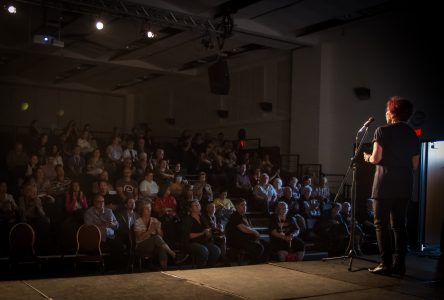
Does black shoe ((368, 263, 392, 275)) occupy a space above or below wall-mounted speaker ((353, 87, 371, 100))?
below

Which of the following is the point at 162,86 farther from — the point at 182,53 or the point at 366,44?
the point at 366,44

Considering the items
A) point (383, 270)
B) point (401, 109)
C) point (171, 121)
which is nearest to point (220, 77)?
point (401, 109)

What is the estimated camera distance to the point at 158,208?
7.96 meters

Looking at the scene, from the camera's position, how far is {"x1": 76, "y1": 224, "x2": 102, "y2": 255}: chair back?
6.62m

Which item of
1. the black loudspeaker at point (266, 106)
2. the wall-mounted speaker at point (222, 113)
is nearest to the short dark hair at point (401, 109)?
the black loudspeaker at point (266, 106)

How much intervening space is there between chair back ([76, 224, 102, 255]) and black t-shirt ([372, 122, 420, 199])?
13.4 ft

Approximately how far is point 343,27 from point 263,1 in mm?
2716

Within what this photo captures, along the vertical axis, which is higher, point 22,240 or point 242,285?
point 242,285

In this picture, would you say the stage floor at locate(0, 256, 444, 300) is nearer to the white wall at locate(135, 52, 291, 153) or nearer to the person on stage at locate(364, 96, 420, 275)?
the person on stage at locate(364, 96, 420, 275)

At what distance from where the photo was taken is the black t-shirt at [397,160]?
4.24m

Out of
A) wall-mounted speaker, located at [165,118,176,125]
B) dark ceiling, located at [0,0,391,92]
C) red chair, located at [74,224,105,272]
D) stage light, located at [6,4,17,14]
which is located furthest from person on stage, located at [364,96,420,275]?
wall-mounted speaker, located at [165,118,176,125]

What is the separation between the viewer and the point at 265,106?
13.7 metres

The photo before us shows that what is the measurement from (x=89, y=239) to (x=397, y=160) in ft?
14.5

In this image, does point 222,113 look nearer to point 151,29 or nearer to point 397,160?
point 151,29
